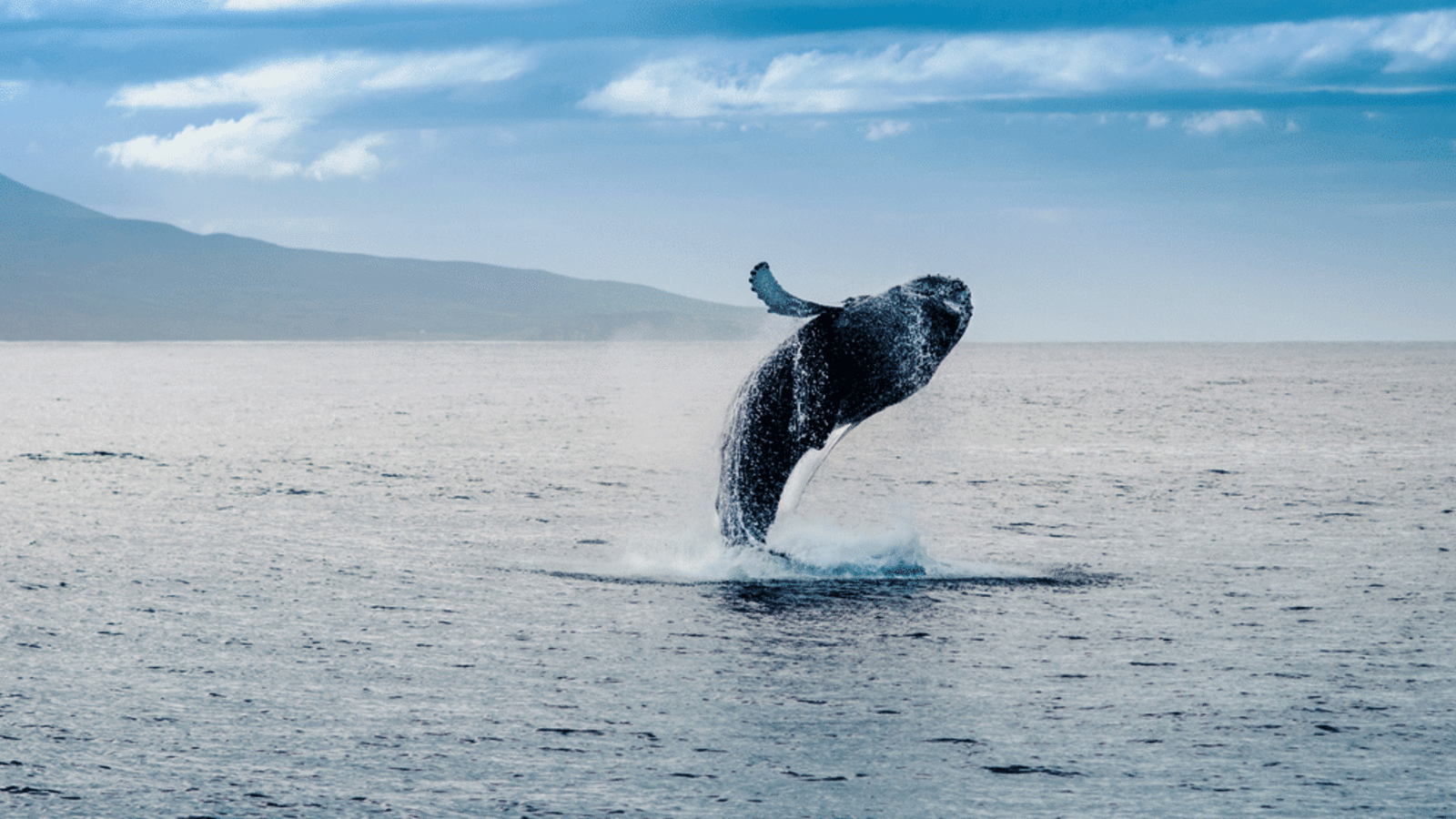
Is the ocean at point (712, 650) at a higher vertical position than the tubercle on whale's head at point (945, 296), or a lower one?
lower

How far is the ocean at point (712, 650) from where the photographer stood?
9.67m

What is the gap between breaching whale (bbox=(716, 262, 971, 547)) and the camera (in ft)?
51.1

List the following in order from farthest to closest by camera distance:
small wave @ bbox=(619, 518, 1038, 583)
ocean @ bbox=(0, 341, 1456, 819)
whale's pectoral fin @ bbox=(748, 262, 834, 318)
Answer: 1. small wave @ bbox=(619, 518, 1038, 583)
2. whale's pectoral fin @ bbox=(748, 262, 834, 318)
3. ocean @ bbox=(0, 341, 1456, 819)

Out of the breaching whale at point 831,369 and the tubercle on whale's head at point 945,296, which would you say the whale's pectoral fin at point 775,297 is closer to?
the breaching whale at point 831,369

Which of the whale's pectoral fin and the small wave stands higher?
the whale's pectoral fin

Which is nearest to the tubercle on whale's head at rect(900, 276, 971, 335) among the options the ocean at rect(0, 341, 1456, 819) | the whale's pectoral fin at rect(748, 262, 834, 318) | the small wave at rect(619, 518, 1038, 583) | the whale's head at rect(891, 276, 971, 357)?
the whale's head at rect(891, 276, 971, 357)

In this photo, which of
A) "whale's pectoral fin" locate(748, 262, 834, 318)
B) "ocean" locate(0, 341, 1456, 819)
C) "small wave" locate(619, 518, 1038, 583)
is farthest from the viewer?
"small wave" locate(619, 518, 1038, 583)

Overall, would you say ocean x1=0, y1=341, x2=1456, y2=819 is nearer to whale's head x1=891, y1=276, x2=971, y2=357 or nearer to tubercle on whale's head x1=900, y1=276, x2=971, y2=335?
whale's head x1=891, y1=276, x2=971, y2=357

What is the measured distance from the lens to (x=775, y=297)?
1510cm

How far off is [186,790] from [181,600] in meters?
7.21

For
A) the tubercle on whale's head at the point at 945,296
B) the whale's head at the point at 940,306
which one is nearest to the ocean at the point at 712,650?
the whale's head at the point at 940,306

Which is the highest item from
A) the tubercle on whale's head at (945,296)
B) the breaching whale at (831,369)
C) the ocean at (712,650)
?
the tubercle on whale's head at (945,296)

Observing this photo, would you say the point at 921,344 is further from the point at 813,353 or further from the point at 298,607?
the point at 298,607

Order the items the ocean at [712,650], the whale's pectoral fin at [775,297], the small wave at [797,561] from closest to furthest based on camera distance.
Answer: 1. the ocean at [712,650]
2. the whale's pectoral fin at [775,297]
3. the small wave at [797,561]
